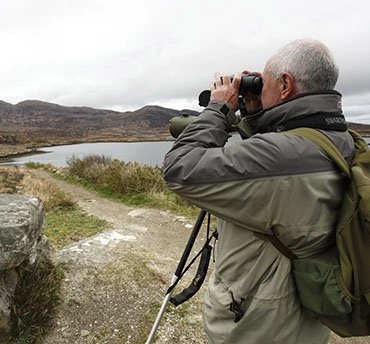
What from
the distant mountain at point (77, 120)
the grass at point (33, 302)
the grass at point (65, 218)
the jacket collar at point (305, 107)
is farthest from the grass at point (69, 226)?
the distant mountain at point (77, 120)

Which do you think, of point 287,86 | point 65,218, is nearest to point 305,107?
point 287,86

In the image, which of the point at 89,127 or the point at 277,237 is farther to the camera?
the point at 89,127

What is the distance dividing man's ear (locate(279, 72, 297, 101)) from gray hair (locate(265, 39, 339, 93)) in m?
0.01

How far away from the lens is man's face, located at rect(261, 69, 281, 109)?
1.27m

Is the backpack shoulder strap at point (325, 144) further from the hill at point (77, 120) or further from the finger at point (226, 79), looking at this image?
the hill at point (77, 120)

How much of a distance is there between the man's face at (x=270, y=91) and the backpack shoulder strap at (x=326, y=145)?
0.65 feet

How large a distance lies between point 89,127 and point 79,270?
113 m

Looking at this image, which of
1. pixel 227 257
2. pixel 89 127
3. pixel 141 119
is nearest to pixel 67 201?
pixel 227 257

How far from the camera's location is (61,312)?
300cm

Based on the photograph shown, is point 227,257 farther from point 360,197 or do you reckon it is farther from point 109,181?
point 109,181

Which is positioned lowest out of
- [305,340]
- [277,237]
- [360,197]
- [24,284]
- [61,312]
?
[61,312]

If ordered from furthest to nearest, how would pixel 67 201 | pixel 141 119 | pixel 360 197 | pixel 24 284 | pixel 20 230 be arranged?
pixel 141 119 → pixel 67 201 → pixel 24 284 → pixel 20 230 → pixel 360 197

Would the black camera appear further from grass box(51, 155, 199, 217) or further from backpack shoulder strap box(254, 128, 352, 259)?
grass box(51, 155, 199, 217)

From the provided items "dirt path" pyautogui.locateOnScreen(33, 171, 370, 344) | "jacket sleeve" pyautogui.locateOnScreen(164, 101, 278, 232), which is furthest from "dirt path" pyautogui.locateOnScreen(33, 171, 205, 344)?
"jacket sleeve" pyautogui.locateOnScreen(164, 101, 278, 232)
